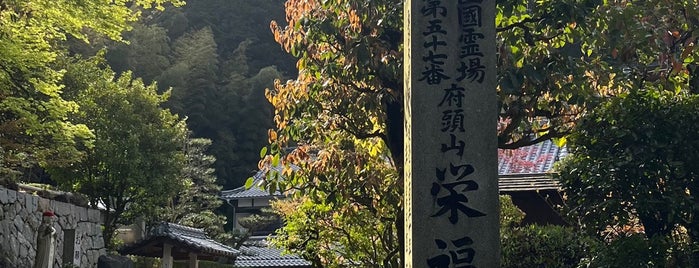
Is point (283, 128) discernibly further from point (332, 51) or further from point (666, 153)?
point (666, 153)

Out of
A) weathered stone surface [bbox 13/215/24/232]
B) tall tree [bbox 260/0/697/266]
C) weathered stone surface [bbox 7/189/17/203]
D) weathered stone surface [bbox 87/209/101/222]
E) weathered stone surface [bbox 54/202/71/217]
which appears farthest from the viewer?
weathered stone surface [bbox 87/209/101/222]

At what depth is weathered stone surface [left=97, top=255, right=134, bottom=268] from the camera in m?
16.2

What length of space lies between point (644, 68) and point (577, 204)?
2.55m

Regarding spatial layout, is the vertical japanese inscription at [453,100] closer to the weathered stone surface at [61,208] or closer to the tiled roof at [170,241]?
the tiled roof at [170,241]

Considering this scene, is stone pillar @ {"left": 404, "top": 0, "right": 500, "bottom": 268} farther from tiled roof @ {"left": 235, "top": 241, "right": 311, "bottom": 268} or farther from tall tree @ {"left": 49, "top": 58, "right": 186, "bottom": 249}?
tiled roof @ {"left": 235, "top": 241, "right": 311, "bottom": 268}

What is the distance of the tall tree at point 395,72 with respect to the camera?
275 inches

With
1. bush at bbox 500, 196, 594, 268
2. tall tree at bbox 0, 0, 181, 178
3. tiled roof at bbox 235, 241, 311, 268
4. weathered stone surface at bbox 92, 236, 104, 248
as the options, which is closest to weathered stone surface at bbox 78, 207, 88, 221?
weathered stone surface at bbox 92, 236, 104, 248

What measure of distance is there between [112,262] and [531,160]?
929cm

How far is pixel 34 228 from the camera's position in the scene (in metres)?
13.9

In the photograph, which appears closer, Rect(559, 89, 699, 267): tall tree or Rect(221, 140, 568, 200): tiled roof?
Rect(559, 89, 699, 267): tall tree

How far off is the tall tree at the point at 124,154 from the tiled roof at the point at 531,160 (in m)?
9.35

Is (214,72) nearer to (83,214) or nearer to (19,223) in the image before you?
(83,214)

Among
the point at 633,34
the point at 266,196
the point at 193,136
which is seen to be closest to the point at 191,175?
the point at 266,196

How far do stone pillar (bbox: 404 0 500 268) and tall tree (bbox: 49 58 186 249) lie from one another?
15122 mm
